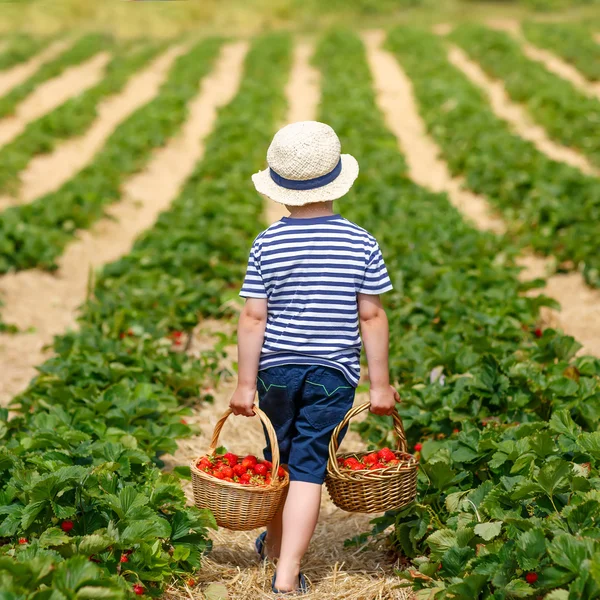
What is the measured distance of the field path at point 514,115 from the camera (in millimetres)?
14117

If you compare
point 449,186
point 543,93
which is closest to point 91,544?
point 449,186

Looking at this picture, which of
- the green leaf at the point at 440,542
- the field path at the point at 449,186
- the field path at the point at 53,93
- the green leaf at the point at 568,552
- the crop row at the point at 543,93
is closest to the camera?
the green leaf at the point at 568,552

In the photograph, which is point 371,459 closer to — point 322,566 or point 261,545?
point 322,566

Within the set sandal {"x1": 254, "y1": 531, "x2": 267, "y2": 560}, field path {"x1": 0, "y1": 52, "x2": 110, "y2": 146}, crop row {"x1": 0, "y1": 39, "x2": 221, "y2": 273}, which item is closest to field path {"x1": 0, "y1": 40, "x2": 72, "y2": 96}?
field path {"x1": 0, "y1": 52, "x2": 110, "y2": 146}

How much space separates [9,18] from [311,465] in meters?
40.5

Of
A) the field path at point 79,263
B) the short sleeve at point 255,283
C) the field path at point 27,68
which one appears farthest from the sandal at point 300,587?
the field path at point 27,68

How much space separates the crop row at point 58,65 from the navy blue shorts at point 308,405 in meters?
17.6

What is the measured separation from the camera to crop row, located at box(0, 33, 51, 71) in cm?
2772

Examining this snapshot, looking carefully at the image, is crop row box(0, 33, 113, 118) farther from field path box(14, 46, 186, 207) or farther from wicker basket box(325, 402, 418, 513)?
wicker basket box(325, 402, 418, 513)

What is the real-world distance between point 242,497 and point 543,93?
1571 centimetres

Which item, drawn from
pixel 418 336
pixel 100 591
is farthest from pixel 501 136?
pixel 100 591

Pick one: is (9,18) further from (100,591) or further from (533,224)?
(100,591)

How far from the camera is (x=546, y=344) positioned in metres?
5.01

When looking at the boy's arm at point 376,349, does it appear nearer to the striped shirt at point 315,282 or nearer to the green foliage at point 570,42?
the striped shirt at point 315,282
